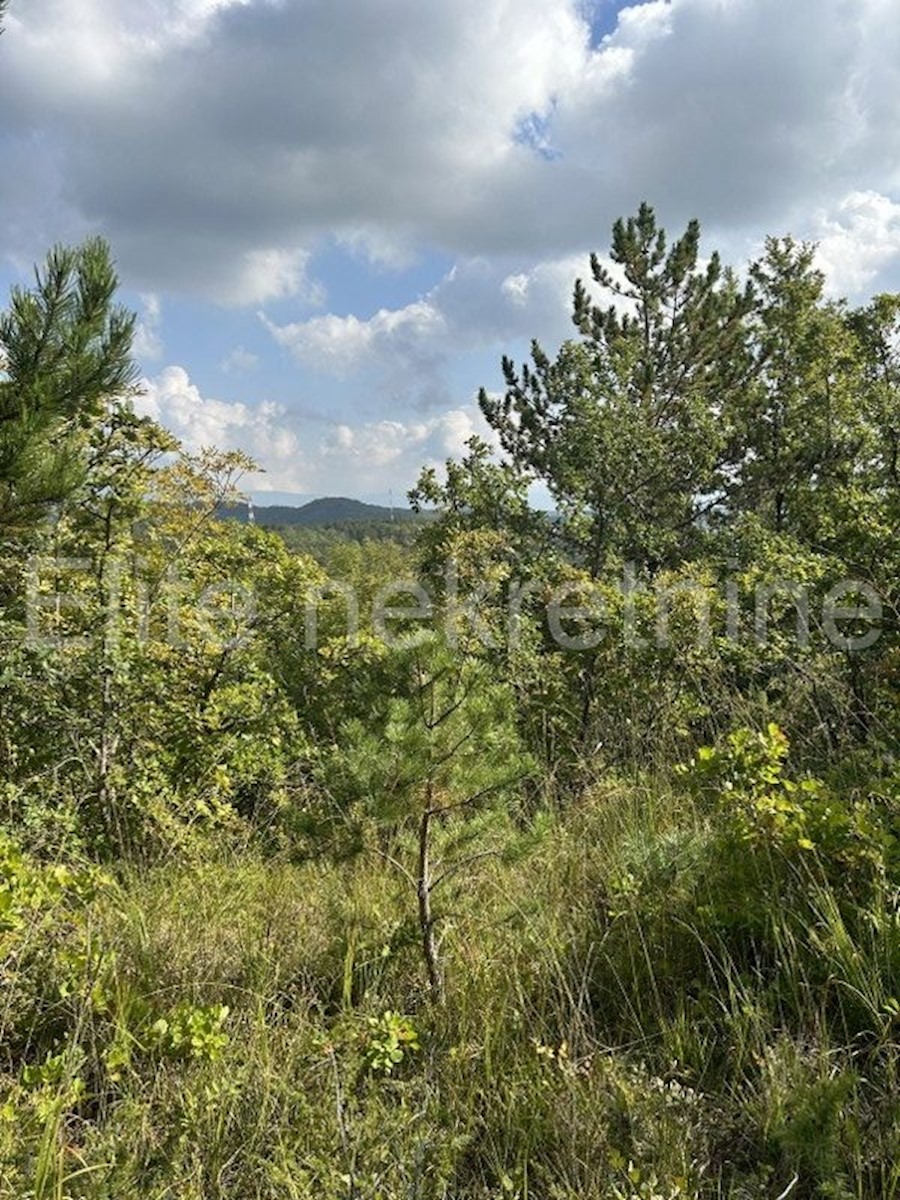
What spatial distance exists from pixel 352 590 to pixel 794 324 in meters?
7.51

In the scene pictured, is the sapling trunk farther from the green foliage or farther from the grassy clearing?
the green foliage

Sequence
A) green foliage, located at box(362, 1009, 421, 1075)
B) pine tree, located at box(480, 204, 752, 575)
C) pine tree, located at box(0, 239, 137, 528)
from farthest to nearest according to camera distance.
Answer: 1. pine tree, located at box(480, 204, 752, 575)
2. pine tree, located at box(0, 239, 137, 528)
3. green foliage, located at box(362, 1009, 421, 1075)

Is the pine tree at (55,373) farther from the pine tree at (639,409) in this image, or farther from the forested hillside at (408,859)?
the pine tree at (639,409)

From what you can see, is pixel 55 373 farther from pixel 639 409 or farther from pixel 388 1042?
pixel 639 409

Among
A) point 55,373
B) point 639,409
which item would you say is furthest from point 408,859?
point 639,409

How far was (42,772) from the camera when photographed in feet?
14.4

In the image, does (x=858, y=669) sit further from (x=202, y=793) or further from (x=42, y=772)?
(x=42, y=772)

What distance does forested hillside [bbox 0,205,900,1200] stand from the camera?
166cm

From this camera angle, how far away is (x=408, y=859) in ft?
10.4

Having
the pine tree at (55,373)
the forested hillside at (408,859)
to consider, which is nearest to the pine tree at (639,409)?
the forested hillside at (408,859)

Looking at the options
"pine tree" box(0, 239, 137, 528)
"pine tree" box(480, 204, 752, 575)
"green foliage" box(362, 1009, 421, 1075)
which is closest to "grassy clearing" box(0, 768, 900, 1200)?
"green foliage" box(362, 1009, 421, 1075)

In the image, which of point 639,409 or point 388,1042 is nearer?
point 388,1042

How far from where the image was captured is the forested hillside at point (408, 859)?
166 cm

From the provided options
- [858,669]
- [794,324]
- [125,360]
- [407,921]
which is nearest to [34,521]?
[125,360]
